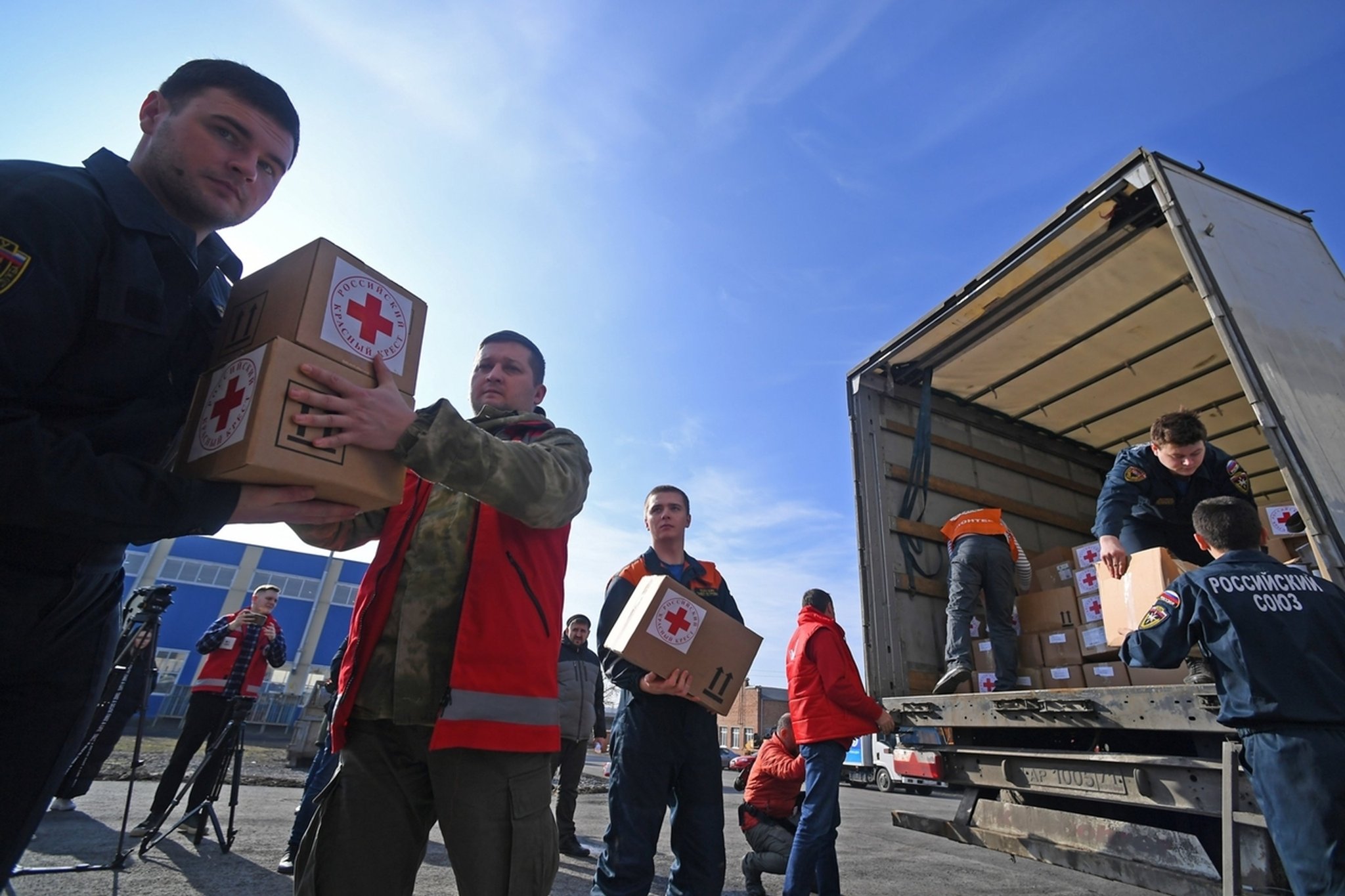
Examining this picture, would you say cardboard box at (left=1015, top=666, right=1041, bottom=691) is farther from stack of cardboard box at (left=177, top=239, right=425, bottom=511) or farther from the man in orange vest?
stack of cardboard box at (left=177, top=239, right=425, bottom=511)

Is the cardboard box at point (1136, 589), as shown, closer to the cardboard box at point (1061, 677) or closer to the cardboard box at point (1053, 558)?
the cardboard box at point (1061, 677)

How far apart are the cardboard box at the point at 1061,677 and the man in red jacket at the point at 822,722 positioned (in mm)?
1119

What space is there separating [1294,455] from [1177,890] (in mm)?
1829

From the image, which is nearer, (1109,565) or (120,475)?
(120,475)

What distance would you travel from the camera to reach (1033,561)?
511 centimetres

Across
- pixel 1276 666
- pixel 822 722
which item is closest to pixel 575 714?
pixel 822 722

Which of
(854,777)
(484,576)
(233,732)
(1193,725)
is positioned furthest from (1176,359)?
(854,777)

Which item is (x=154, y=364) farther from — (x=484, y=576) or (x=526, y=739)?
(x=526, y=739)

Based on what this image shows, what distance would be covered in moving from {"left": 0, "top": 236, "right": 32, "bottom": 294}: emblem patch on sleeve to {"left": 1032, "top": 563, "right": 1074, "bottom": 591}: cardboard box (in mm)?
5057

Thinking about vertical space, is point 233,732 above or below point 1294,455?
below

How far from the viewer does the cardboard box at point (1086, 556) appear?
14.1 ft

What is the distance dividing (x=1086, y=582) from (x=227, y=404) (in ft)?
15.4

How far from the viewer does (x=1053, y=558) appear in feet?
15.8

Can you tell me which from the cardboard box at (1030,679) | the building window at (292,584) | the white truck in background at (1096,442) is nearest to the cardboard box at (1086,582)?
the cardboard box at (1030,679)
